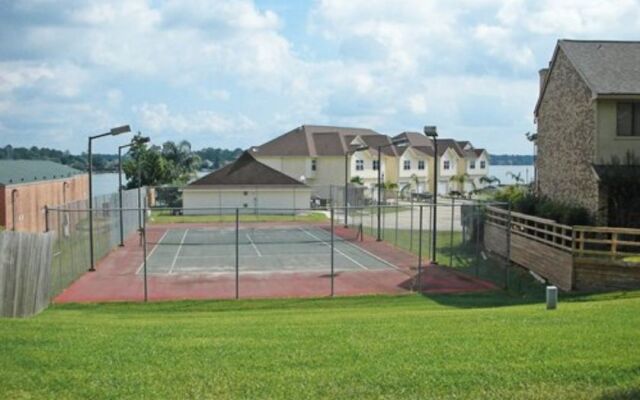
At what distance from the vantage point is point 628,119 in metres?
28.1

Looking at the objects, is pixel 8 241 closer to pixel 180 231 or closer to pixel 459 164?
pixel 180 231

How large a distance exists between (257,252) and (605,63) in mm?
17753

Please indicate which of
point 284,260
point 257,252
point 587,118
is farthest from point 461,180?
point 587,118

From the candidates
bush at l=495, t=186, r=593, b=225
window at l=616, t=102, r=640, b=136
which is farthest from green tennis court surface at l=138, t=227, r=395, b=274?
window at l=616, t=102, r=640, b=136

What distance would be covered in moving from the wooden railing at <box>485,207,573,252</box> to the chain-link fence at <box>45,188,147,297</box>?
533 inches

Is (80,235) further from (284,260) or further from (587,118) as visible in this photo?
(587,118)

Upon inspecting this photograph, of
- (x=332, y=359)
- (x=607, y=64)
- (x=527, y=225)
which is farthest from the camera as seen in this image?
(x=607, y=64)

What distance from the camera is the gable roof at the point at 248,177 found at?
62.4 meters

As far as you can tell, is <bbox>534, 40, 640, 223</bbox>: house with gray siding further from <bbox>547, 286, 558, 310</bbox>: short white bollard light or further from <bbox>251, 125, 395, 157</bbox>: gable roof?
<bbox>251, 125, 395, 157</bbox>: gable roof

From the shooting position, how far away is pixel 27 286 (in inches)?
639

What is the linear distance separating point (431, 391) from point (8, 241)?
420 inches

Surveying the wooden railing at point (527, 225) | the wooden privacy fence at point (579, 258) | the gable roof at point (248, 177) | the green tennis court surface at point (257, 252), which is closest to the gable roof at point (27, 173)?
the green tennis court surface at point (257, 252)

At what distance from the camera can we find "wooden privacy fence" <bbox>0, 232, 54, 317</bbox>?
14.6 metres

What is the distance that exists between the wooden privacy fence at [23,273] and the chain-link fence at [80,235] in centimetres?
269
